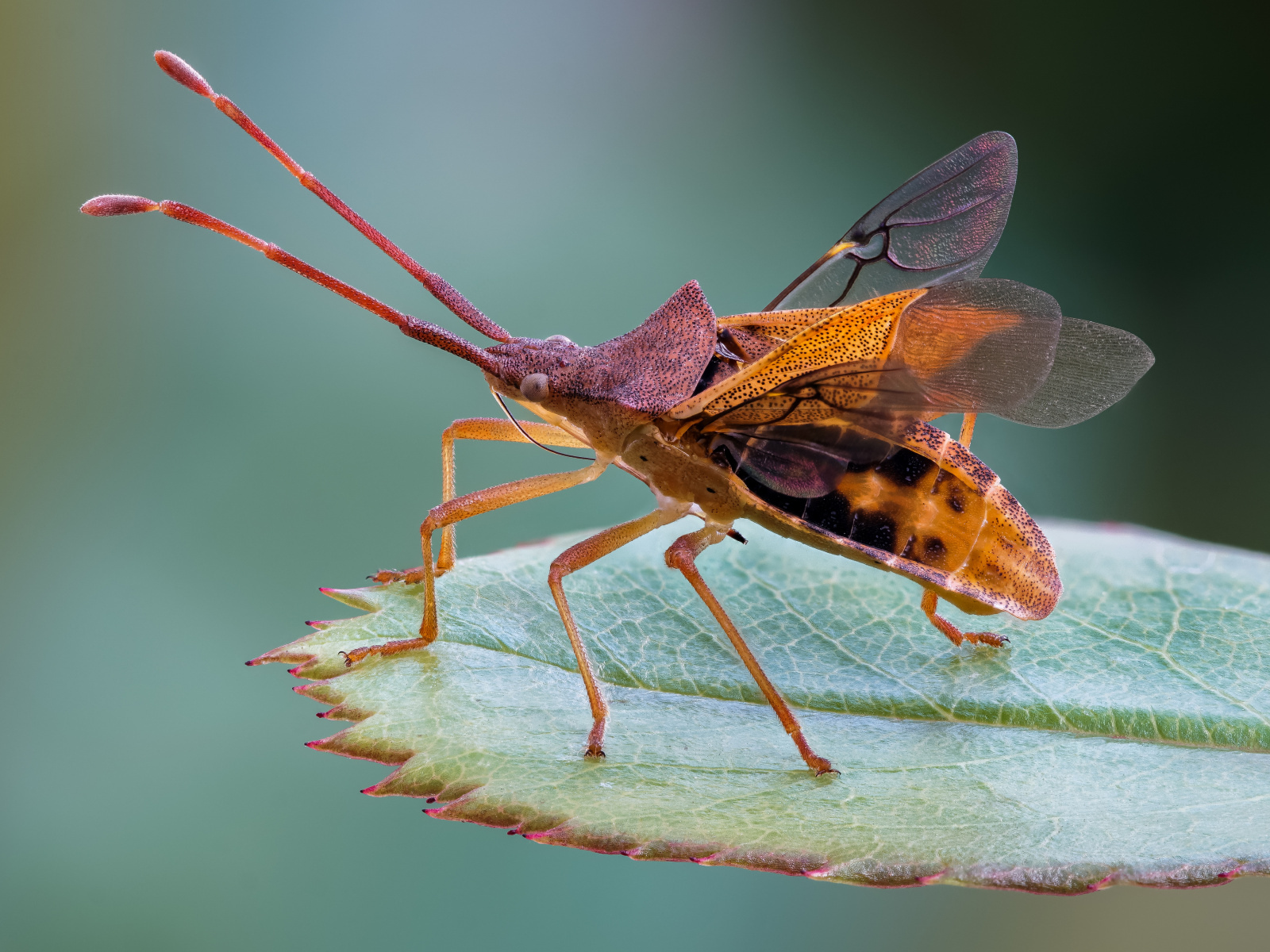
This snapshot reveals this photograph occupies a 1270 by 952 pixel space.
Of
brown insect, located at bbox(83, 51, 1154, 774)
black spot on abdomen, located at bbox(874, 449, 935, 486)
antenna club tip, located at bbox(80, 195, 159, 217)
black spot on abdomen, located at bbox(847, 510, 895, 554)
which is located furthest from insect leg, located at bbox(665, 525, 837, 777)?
antenna club tip, located at bbox(80, 195, 159, 217)

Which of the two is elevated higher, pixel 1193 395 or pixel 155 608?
pixel 1193 395

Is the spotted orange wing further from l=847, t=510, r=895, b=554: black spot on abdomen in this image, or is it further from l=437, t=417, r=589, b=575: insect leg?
l=437, t=417, r=589, b=575: insect leg

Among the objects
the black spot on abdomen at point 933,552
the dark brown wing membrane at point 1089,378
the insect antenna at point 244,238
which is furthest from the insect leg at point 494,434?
the dark brown wing membrane at point 1089,378

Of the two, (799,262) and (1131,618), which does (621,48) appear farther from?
(1131,618)

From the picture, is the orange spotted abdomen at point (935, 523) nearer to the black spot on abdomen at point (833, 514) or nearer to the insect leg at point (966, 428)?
the black spot on abdomen at point (833, 514)

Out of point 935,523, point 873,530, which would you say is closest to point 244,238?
point 873,530

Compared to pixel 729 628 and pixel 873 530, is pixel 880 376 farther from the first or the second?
pixel 729 628

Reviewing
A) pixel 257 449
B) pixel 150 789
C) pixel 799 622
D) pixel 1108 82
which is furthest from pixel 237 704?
pixel 1108 82

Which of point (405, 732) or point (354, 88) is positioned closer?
point (405, 732)
